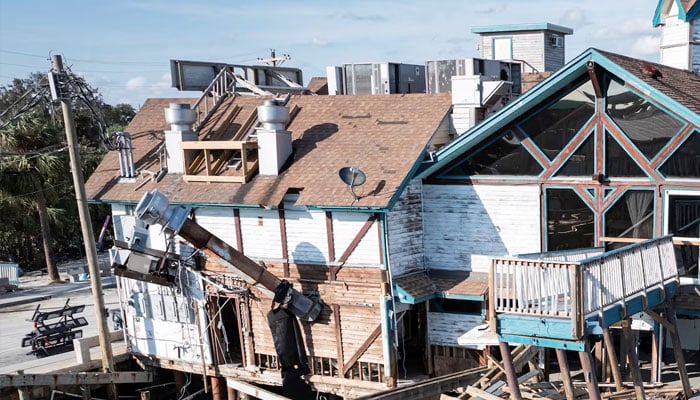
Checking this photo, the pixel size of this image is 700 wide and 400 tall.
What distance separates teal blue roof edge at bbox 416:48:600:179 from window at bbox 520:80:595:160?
449 mm

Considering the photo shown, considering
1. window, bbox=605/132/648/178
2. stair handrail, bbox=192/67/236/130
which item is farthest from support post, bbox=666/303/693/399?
stair handrail, bbox=192/67/236/130

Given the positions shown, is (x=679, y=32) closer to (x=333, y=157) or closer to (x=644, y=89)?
(x=644, y=89)

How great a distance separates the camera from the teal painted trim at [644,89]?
12211 millimetres

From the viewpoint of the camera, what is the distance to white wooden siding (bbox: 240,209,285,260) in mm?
16156

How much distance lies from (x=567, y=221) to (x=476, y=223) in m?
1.94

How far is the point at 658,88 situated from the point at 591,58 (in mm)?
1300

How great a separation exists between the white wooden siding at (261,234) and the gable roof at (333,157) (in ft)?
2.09

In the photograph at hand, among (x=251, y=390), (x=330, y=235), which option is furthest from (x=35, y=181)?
(x=330, y=235)

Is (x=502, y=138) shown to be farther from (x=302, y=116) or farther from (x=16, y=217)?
(x=16, y=217)

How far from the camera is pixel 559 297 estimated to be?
11680 mm

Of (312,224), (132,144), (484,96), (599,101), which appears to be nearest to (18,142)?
(132,144)

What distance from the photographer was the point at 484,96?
55.1ft

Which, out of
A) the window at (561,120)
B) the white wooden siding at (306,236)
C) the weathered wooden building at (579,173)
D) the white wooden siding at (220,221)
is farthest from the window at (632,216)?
the white wooden siding at (220,221)

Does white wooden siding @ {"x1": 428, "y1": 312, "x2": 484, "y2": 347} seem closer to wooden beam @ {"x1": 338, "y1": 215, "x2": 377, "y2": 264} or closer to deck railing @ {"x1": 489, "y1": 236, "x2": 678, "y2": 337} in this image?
wooden beam @ {"x1": 338, "y1": 215, "x2": 377, "y2": 264}
